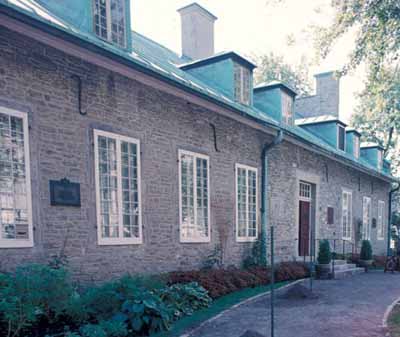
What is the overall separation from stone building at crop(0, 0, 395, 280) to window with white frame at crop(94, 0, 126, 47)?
0.9 inches

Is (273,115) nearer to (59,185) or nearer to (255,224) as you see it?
(255,224)

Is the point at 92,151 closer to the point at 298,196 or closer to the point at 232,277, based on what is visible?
the point at 232,277

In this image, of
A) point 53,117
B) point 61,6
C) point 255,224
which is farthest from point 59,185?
point 255,224

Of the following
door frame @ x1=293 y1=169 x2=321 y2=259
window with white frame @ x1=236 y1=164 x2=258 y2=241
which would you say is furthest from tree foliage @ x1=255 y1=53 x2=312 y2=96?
window with white frame @ x1=236 y1=164 x2=258 y2=241

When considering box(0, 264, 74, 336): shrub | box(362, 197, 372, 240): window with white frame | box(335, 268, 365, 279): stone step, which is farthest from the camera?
box(362, 197, 372, 240): window with white frame

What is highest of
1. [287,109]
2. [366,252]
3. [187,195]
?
[287,109]

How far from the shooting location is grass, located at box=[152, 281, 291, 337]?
15.9ft

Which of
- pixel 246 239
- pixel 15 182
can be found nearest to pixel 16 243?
pixel 15 182

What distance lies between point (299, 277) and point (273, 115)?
5.30 m

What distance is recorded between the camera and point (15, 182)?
16.2ft

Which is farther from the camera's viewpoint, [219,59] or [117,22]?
[219,59]

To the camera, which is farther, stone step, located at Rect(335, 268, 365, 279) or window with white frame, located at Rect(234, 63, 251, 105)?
stone step, located at Rect(335, 268, 365, 279)

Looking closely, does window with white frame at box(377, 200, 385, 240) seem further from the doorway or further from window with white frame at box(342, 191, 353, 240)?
the doorway

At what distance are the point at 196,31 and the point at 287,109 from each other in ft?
14.1
